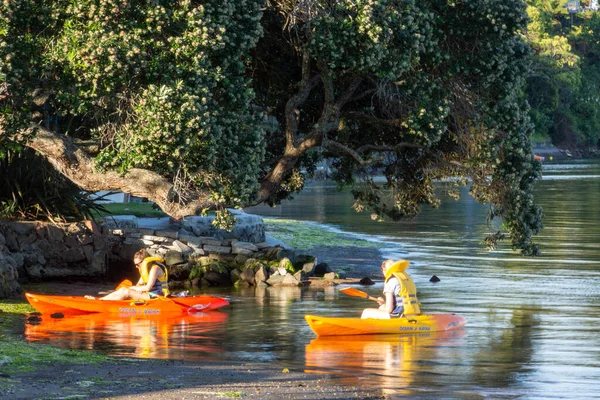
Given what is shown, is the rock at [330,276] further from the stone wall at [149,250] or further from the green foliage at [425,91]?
the green foliage at [425,91]

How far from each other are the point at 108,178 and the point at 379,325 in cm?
525

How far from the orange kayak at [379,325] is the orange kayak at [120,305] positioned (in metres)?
3.70

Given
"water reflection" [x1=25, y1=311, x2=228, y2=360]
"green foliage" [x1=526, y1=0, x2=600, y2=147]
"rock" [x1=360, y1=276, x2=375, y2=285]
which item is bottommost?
"water reflection" [x1=25, y1=311, x2=228, y2=360]

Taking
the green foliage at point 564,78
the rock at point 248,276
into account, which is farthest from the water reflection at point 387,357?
the green foliage at point 564,78

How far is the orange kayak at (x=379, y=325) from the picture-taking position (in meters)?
18.9

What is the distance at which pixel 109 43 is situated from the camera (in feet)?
56.6

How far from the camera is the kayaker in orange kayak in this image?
72.7ft

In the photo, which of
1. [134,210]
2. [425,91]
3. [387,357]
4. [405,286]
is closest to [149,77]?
[425,91]

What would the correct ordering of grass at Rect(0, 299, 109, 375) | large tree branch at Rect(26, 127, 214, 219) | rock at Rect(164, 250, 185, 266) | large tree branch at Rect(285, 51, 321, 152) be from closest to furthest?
1. grass at Rect(0, 299, 109, 375)
2. large tree branch at Rect(26, 127, 214, 219)
3. large tree branch at Rect(285, 51, 321, 152)
4. rock at Rect(164, 250, 185, 266)

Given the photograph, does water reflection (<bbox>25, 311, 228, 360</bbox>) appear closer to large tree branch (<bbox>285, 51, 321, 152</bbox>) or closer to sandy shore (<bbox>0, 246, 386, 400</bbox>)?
sandy shore (<bbox>0, 246, 386, 400</bbox>)

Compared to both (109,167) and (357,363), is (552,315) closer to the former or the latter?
(357,363)

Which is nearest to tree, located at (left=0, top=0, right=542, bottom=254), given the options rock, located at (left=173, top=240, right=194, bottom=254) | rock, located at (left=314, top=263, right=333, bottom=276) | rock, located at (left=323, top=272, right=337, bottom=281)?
rock, located at (left=323, top=272, right=337, bottom=281)

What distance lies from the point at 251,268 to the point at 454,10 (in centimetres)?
922

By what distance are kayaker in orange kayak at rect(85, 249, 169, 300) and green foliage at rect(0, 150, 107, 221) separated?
4.31 m
